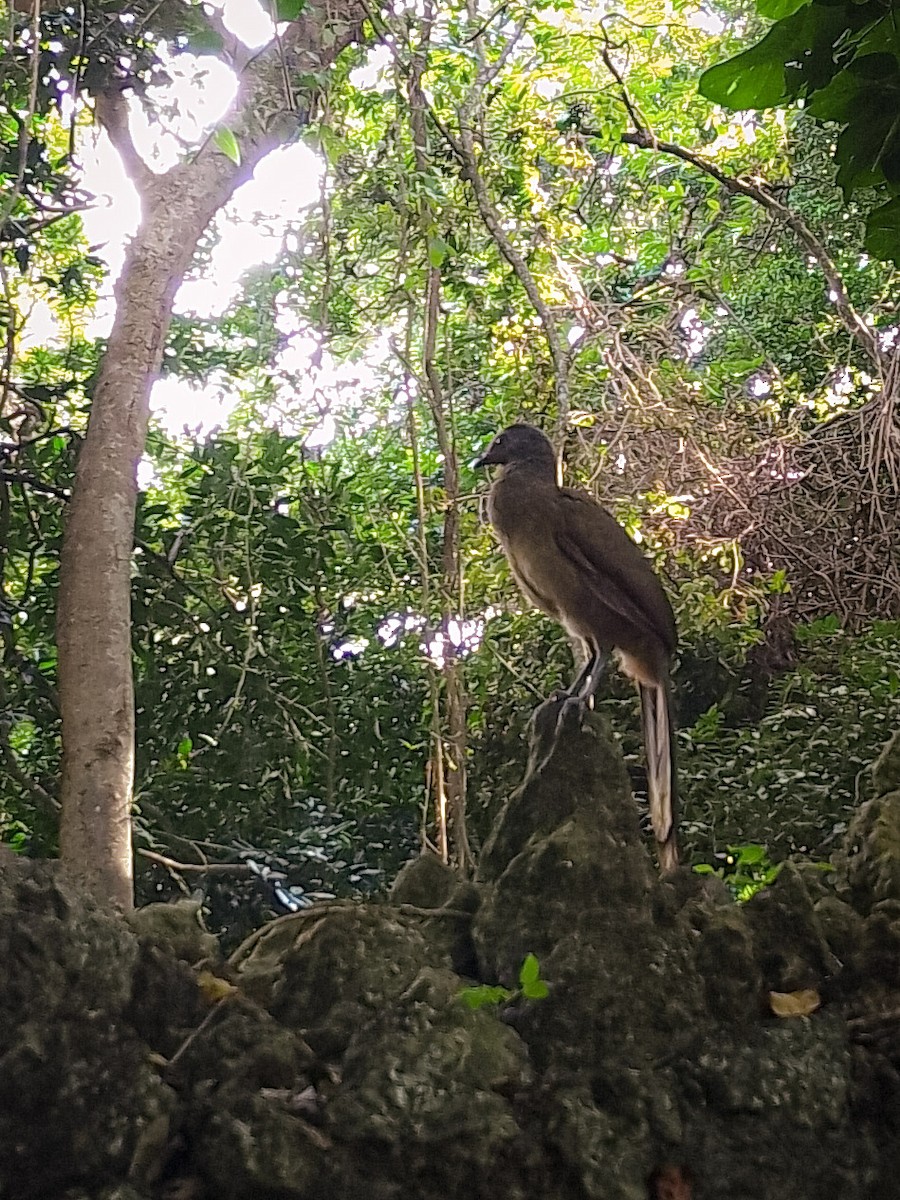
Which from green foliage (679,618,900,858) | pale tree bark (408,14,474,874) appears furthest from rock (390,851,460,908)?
green foliage (679,618,900,858)

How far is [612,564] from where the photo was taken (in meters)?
2.93

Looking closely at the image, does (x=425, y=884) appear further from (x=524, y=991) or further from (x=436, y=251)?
(x=436, y=251)

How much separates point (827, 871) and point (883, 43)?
4.92ft

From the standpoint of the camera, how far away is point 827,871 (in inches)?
88.0

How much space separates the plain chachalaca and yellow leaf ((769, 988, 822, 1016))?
109 centimetres

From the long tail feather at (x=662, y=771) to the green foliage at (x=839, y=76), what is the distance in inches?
63.9

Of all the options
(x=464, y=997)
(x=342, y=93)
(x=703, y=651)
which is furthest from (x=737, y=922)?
(x=703, y=651)

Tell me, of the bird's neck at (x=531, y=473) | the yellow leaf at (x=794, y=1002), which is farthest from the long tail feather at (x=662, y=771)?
the yellow leaf at (x=794, y=1002)

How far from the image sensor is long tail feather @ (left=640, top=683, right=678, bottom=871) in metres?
2.70

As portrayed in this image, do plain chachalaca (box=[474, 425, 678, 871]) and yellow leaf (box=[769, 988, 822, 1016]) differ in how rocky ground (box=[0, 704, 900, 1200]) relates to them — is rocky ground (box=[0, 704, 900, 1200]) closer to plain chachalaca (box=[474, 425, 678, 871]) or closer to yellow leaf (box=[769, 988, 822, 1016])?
yellow leaf (box=[769, 988, 822, 1016])

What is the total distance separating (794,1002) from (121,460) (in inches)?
63.7

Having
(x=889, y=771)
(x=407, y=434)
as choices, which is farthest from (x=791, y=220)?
(x=889, y=771)

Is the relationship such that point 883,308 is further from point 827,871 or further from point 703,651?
point 827,871

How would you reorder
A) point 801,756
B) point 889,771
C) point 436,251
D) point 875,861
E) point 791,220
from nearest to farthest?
1. point 875,861
2. point 889,771
3. point 436,251
4. point 801,756
5. point 791,220
